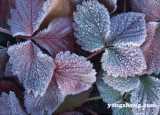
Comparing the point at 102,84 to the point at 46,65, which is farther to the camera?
the point at 102,84

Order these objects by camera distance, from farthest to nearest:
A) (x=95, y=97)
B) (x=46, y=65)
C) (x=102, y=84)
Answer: (x=95, y=97) → (x=102, y=84) → (x=46, y=65)

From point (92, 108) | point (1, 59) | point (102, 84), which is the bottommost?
point (92, 108)

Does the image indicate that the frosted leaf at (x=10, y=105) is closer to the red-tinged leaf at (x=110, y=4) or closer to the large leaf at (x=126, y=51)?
the large leaf at (x=126, y=51)

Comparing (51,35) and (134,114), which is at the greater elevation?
(51,35)

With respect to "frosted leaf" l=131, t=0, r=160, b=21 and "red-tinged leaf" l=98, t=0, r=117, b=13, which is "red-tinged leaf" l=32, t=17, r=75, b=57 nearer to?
"red-tinged leaf" l=98, t=0, r=117, b=13

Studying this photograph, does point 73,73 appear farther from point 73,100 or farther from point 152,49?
point 152,49

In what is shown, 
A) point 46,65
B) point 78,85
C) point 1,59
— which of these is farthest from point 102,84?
point 1,59

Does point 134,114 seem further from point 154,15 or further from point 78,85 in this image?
point 154,15

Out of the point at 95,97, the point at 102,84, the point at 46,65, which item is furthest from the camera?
the point at 95,97

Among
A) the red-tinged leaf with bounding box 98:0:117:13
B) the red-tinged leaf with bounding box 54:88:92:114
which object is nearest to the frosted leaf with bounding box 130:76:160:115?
the red-tinged leaf with bounding box 54:88:92:114
